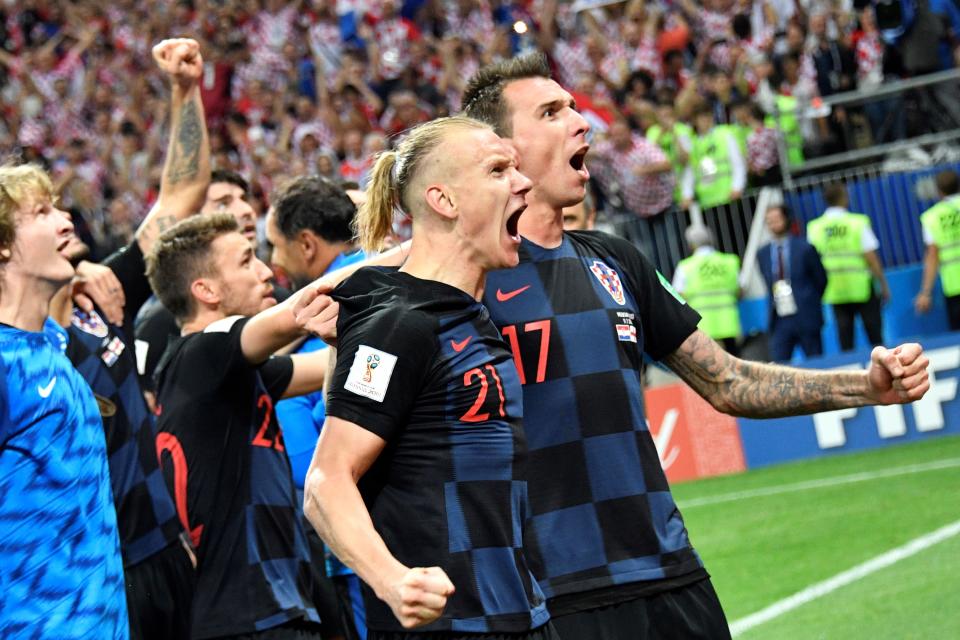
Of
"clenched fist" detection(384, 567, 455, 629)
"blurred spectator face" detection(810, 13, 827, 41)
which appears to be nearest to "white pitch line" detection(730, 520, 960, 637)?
"clenched fist" detection(384, 567, 455, 629)

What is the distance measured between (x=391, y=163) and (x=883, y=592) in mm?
5198

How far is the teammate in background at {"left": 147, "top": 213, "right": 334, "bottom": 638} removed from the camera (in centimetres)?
468

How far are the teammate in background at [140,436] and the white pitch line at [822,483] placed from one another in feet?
22.5

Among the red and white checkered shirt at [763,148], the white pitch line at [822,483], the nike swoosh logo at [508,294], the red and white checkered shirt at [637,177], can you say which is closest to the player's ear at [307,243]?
the nike swoosh logo at [508,294]

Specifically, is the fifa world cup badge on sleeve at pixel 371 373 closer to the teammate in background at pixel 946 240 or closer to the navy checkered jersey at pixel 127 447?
the navy checkered jersey at pixel 127 447

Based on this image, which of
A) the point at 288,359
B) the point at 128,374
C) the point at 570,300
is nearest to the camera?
the point at 570,300

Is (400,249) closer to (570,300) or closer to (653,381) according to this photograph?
(570,300)

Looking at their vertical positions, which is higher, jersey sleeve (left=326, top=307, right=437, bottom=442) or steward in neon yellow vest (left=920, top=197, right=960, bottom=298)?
steward in neon yellow vest (left=920, top=197, right=960, bottom=298)

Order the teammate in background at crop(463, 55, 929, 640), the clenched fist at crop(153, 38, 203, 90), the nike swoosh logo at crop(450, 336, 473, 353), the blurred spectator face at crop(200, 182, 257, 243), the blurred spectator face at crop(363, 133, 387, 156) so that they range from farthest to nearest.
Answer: the blurred spectator face at crop(363, 133, 387, 156)
the blurred spectator face at crop(200, 182, 257, 243)
the clenched fist at crop(153, 38, 203, 90)
the teammate in background at crop(463, 55, 929, 640)
the nike swoosh logo at crop(450, 336, 473, 353)

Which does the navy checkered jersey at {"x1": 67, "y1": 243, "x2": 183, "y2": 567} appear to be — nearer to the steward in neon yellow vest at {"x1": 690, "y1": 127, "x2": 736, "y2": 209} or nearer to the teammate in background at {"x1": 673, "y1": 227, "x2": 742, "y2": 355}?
the teammate in background at {"x1": 673, "y1": 227, "x2": 742, "y2": 355}

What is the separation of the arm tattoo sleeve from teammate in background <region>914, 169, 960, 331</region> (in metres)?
10.1

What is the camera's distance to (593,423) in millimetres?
3869

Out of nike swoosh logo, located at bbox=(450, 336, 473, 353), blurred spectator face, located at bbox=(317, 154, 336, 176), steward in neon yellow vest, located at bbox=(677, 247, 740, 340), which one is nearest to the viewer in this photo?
nike swoosh logo, located at bbox=(450, 336, 473, 353)

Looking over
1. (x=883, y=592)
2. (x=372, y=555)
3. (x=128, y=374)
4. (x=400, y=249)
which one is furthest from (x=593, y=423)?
(x=883, y=592)
